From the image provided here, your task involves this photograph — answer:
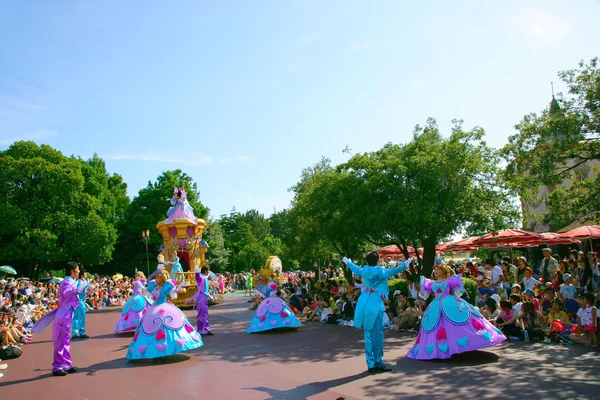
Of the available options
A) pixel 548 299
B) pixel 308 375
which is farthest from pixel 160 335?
pixel 548 299

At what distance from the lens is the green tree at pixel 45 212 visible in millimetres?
30297

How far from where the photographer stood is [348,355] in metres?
8.80

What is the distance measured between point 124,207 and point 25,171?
12.9m

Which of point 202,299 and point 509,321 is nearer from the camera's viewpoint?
point 509,321

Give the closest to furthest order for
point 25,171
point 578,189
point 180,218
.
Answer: point 578,189
point 180,218
point 25,171

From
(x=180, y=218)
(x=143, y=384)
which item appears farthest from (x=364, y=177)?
(x=180, y=218)

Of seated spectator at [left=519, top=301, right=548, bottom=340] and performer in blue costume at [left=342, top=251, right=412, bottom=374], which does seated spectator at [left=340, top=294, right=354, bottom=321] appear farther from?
performer in blue costume at [left=342, top=251, right=412, bottom=374]

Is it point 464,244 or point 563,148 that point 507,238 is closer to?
point 464,244

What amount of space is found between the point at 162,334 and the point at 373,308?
3888 millimetres

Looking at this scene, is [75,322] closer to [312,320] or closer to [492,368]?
[312,320]

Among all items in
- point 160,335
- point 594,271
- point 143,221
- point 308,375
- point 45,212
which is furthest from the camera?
point 143,221

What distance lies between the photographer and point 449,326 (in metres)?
7.54

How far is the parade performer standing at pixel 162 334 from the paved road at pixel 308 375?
30 centimetres

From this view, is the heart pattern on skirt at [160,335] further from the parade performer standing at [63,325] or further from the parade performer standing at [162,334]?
the parade performer standing at [63,325]
